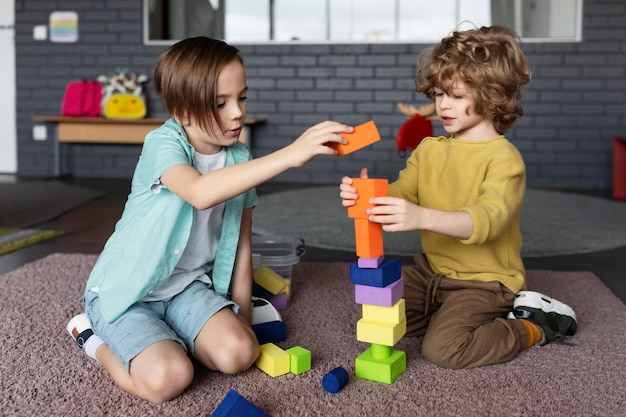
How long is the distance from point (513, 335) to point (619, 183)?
10.9 feet

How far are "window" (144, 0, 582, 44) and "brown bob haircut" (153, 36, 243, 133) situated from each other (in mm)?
3741

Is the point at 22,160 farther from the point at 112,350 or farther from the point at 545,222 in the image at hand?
the point at 112,350

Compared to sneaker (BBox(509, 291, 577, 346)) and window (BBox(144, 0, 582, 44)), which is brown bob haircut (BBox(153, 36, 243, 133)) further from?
window (BBox(144, 0, 582, 44))

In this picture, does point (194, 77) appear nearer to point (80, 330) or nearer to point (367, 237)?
point (367, 237)

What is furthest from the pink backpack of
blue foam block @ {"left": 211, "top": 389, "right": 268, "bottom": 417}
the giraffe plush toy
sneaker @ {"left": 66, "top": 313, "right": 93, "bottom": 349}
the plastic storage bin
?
blue foam block @ {"left": 211, "top": 389, "right": 268, "bottom": 417}

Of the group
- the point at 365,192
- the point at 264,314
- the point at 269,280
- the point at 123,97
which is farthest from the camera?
the point at 123,97

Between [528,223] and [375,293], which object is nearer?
[375,293]

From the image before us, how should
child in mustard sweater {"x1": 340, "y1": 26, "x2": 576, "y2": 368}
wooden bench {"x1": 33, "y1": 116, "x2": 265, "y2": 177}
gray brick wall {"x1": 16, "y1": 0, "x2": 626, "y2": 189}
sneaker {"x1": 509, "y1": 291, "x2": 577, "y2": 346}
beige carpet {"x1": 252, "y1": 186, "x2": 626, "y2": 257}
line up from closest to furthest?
child in mustard sweater {"x1": 340, "y1": 26, "x2": 576, "y2": 368}, sneaker {"x1": 509, "y1": 291, "x2": 577, "y2": 346}, beige carpet {"x1": 252, "y1": 186, "x2": 626, "y2": 257}, gray brick wall {"x1": 16, "y1": 0, "x2": 626, "y2": 189}, wooden bench {"x1": 33, "y1": 116, "x2": 265, "y2": 177}

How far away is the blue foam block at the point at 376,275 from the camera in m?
1.22

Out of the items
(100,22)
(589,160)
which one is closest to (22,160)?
(100,22)

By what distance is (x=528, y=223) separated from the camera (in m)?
3.12

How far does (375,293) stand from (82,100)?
4.31 meters

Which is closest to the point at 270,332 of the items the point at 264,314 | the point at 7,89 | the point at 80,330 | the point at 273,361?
the point at 264,314

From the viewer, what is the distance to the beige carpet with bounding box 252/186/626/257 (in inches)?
104
